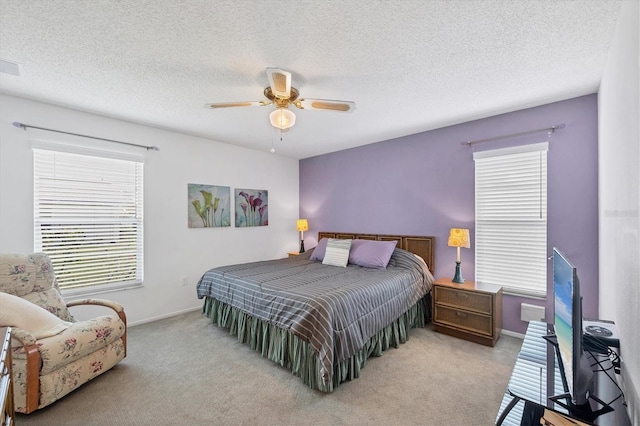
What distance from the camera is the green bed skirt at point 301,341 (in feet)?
7.19

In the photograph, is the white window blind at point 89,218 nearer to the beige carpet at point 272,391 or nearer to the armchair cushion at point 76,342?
the beige carpet at point 272,391

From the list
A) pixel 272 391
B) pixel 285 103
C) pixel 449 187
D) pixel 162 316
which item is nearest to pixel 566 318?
pixel 272 391

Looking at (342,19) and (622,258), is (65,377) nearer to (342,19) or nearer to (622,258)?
(342,19)

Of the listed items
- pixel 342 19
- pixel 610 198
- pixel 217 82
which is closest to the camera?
pixel 342 19

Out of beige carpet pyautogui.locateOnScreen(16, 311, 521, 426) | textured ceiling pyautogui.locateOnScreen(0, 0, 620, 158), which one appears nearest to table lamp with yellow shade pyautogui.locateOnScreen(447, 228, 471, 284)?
beige carpet pyautogui.locateOnScreen(16, 311, 521, 426)

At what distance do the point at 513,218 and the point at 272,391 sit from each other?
2987 mm

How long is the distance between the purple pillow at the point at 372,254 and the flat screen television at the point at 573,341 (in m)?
2.15

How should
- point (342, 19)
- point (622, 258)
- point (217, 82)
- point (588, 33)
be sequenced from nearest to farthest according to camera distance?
1. point (622, 258)
2. point (342, 19)
3. point (588, 33)
4. point (217, 82)

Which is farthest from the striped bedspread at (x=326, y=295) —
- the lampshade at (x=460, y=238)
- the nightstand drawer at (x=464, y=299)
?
the lampshade at (x=460, y=238)

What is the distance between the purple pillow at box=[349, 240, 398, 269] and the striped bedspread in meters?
0.10

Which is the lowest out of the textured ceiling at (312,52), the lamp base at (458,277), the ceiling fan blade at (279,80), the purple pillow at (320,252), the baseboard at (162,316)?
the baseboard at (162,316)

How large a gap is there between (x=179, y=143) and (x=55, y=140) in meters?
1.28

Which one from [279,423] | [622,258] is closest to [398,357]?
[279,423]

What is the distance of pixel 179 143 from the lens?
12.7ft
